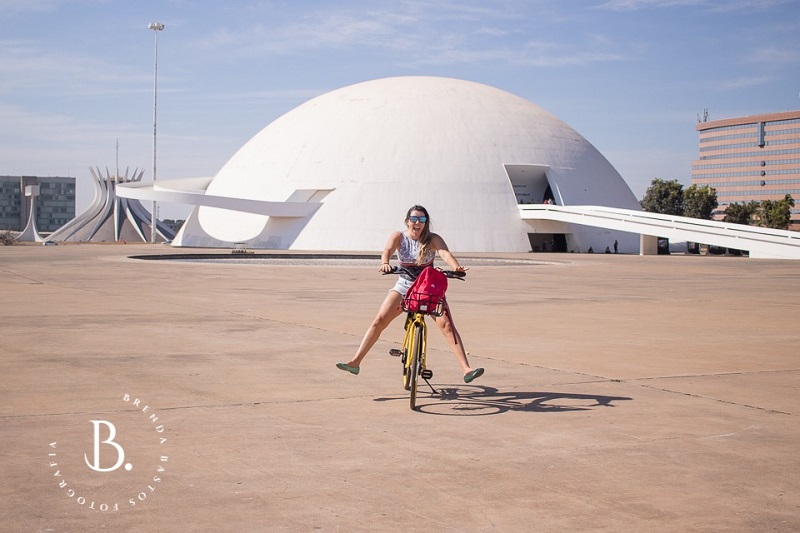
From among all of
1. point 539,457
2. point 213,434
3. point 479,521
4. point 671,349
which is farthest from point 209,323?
point 479,521

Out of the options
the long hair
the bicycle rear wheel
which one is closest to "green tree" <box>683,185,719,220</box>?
the long hair

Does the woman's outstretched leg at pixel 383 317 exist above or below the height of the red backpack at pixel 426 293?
below

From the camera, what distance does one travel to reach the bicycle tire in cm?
814

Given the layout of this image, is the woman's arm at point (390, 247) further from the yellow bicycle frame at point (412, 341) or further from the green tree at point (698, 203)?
the green tree at point (698, 203)

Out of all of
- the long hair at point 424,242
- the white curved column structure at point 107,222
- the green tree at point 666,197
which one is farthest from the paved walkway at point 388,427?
the green tree at point 666,197

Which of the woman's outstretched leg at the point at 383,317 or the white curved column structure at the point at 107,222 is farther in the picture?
the white curved column structure at the point at 107,222

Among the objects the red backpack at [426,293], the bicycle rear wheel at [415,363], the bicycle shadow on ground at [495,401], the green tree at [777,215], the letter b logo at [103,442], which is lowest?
the letter b logo at [103,442]

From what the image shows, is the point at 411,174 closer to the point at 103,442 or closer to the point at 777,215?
the point at 103,442

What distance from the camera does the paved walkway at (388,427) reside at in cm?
532

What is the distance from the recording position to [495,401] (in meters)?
8.62

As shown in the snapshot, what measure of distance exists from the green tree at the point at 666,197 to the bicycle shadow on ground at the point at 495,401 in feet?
377

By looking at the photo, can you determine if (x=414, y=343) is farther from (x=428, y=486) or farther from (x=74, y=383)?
(x=74, y=383)

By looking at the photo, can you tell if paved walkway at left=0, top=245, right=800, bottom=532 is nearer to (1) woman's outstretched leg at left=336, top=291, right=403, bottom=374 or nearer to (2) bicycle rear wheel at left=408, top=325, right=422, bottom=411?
(2) bicycle rear wheel at left=408, top=325, right=422, bottom=411

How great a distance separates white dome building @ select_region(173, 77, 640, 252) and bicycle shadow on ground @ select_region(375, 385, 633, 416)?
48091 millimetres
